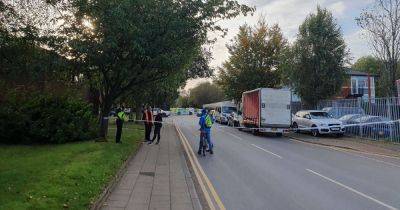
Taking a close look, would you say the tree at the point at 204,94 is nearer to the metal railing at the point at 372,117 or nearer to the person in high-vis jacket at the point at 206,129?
the metal railing at the point at 372,117

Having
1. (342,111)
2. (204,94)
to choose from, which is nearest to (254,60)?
(342,111)

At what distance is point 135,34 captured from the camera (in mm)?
19547

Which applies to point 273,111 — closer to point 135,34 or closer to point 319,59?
point 319,59

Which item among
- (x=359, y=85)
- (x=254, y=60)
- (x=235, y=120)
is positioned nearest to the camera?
(x=235, y=120)

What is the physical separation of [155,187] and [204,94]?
4660 inches

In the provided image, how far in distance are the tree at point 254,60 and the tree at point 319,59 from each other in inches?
477

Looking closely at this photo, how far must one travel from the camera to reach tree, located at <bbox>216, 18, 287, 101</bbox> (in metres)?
50.2

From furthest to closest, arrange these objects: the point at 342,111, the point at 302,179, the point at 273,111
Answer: the point at 342,111, the point at 273,111, the point at 302,179

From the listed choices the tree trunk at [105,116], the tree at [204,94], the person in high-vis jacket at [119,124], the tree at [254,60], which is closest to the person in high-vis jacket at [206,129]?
the person in high-vis jacket at [119,124]

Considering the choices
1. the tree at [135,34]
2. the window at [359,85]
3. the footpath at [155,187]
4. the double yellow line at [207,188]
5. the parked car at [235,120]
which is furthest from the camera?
the window at [359,85]

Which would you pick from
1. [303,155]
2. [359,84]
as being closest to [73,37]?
[303,155]

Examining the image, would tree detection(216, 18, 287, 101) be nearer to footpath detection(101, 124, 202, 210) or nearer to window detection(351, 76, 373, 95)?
window detection(351, 76, 373, 95)

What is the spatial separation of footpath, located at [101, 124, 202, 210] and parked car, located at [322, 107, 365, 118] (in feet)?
51.6

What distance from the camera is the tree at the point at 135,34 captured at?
19.3 metres
